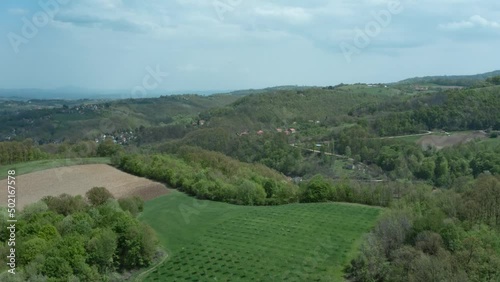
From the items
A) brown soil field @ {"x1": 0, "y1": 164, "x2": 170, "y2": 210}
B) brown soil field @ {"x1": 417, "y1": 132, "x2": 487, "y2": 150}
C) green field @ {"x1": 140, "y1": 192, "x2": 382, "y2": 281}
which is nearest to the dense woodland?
green field @ {"x1": 140, "y1": 192, "x2": 382, "y2": 281}

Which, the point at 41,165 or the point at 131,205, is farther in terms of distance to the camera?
the point at 41,165

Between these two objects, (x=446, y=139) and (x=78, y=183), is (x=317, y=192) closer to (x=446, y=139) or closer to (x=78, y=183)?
(x=78, y=183)

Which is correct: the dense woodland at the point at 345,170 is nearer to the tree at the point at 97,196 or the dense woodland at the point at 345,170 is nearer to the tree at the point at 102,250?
the tree at the point at 102,250

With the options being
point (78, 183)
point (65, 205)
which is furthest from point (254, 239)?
point (78, 183)

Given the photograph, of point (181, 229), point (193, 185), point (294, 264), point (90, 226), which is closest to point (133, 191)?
point (193, 185)

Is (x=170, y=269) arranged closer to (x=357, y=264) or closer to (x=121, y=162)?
(x=357, y=264)

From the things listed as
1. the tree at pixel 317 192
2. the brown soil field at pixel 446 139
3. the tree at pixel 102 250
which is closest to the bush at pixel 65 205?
the tree at pixel 102 250
